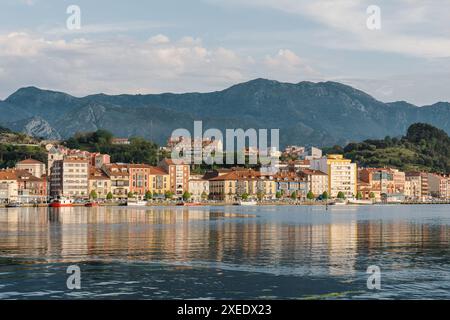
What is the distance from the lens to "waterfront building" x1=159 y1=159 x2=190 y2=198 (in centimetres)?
16375

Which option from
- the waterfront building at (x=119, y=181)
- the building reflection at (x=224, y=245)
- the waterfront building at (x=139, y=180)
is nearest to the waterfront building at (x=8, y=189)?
the waterfront building at (x=119, y=181)

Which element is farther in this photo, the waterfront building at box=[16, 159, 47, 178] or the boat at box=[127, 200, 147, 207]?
the waterfront building at box=[16, 159, 47, 178]

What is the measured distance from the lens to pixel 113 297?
73.9 feet

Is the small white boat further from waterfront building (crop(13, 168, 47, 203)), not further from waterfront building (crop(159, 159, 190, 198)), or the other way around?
waterfront building (crop(13, 168, 47, 203))

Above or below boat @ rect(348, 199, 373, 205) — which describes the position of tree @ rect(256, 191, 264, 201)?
above

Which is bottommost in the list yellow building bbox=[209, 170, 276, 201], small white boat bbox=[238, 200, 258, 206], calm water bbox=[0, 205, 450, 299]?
small white boat bbox=[238, 200, 258, 206]

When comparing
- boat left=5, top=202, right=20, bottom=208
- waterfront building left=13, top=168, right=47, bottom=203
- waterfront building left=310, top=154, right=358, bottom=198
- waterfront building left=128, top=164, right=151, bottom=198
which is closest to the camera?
boat left=5, top=202, right=20, bottom=208

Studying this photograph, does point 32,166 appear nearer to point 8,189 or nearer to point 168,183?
point 8,189

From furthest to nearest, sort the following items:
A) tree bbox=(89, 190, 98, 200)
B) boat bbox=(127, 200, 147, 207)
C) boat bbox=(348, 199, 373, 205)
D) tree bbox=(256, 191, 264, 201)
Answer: boat bbox=(348, 199, 373, 205)
tree bbox=(256, 191, 264, 201)
tree bbox=(89, 190, 98, 200)
boat bbox=(127, 200, 147, 207)

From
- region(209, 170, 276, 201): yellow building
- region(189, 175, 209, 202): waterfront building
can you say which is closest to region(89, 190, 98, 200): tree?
region(189, 175, 209, 202): waterfront building
